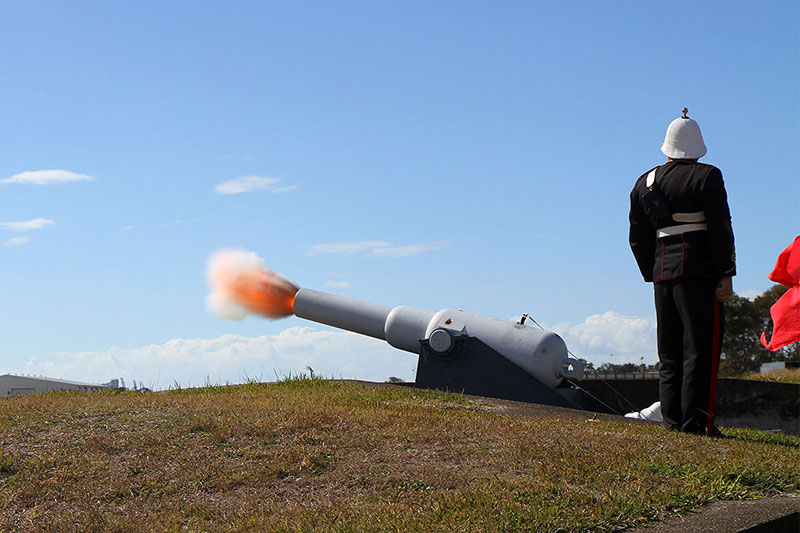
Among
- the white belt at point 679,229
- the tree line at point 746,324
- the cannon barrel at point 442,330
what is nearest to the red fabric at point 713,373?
the white belt at point 679,229

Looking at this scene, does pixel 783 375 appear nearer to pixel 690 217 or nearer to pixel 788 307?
pixel 690 217

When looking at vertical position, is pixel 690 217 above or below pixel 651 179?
below

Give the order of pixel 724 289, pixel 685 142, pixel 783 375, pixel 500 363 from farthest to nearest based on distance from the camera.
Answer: pixel 783 375
pixel 500 363
pixel 685 142
pixel 724 289

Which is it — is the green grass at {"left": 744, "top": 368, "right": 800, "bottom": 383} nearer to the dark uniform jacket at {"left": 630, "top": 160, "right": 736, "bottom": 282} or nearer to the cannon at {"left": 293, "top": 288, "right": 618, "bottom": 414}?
the cannon at {"left": 293, "top": 288, "right": 618, "bottom": 414}

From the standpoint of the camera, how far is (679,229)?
25.6 feet

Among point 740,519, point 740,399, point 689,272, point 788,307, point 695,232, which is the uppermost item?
point 695,232

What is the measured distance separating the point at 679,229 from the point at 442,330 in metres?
3.64

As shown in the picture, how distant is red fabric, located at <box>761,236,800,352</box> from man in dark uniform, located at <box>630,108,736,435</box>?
130 cm

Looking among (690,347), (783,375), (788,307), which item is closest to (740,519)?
(788,307)

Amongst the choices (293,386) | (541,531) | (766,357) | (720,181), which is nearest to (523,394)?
(293,386)

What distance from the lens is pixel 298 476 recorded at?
18.6ft

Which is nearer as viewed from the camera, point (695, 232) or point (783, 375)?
point (695, 232)

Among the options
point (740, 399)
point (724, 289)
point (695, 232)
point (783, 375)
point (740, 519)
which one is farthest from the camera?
point (783, 375)

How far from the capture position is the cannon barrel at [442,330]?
1065 centimetres
